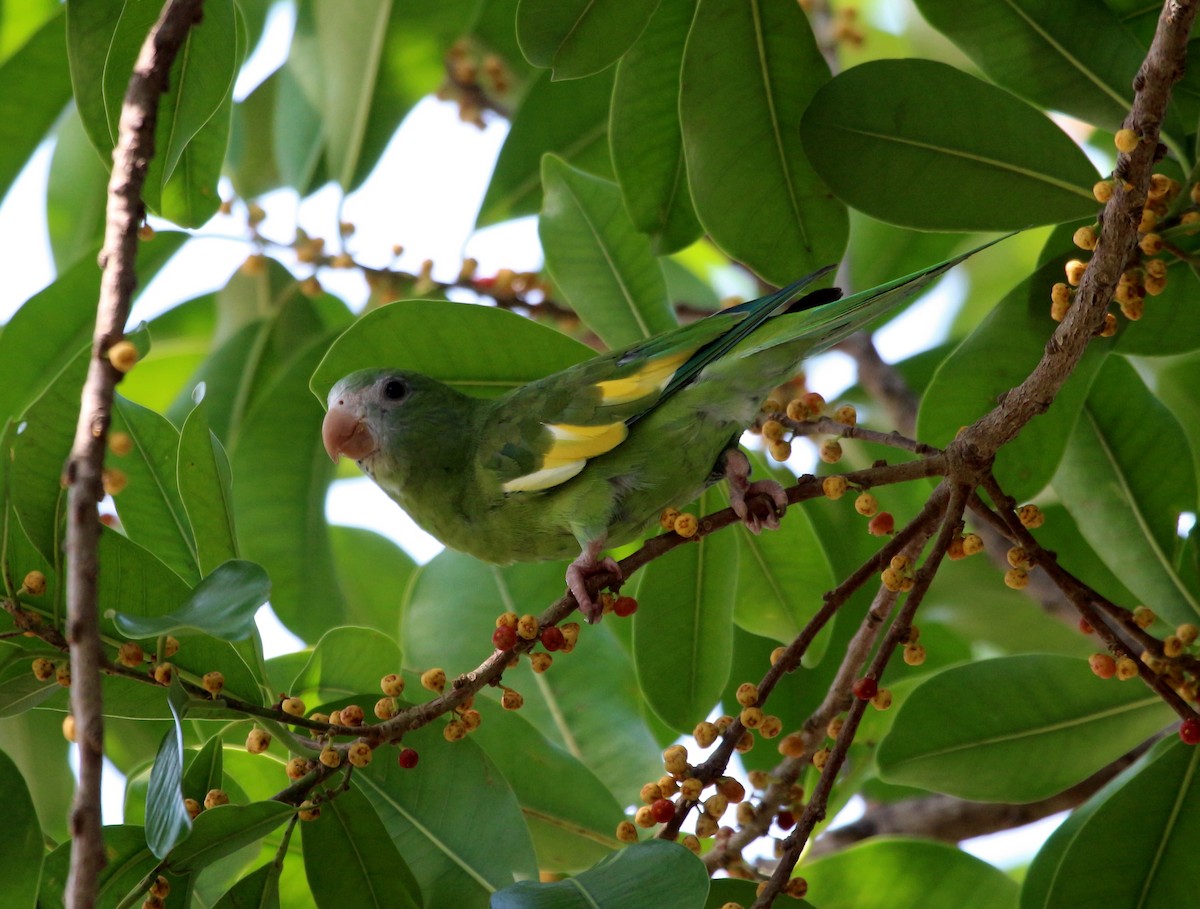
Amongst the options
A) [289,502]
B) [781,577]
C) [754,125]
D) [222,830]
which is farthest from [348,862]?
[754,125]

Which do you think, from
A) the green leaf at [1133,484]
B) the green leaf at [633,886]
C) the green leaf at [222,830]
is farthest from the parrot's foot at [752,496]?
the green leaf at [222,830]

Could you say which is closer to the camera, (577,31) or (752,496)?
(577,31)

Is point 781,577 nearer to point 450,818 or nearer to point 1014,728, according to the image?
point 1014,728

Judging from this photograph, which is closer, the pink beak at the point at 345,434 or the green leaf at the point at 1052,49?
the green leaf at the point at 1052,49

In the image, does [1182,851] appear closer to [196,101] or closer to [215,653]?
[215,653]

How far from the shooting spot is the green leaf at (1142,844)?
1980 millimetres

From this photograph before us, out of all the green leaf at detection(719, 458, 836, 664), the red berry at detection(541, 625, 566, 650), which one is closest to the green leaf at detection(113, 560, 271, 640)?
the red berry at detection(541, 625, 566, 650)

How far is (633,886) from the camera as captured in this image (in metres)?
1.57

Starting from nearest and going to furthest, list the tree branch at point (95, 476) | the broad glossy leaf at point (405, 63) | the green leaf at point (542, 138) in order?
the tree branch at point (95, 476) < the broad glossy leaf at point (405, 63) < the green leaf at point (542, 138)

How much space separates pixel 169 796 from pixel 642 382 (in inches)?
44.2

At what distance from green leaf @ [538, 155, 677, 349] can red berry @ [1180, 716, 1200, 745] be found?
3.93ft

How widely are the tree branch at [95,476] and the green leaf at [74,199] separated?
1959 mm

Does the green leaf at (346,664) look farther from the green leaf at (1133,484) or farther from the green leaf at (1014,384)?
the green leaf at (1133,484)

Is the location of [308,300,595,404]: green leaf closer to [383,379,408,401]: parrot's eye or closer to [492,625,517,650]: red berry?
[383,379,408,401]: parrot's eye
